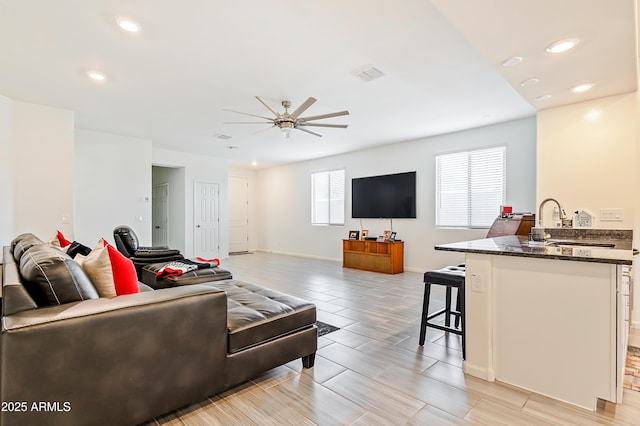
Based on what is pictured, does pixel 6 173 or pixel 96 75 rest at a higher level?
pixel 96 75

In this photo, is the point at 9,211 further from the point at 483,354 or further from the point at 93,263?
the point at 483,354

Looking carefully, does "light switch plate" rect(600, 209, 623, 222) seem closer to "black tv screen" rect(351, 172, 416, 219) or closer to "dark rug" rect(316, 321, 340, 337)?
"dark rug" rect(316, 321, 340, 337)

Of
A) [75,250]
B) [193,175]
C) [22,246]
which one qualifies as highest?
[193,175]

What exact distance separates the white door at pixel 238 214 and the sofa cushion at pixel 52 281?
8.21 meters

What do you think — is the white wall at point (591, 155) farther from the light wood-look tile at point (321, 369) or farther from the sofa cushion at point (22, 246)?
the sofa cushion at point (22, 246)

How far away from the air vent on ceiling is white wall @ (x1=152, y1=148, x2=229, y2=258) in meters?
5.60

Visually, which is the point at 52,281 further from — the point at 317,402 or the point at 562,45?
the point at 562,45

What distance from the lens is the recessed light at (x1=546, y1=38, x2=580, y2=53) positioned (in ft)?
7.04

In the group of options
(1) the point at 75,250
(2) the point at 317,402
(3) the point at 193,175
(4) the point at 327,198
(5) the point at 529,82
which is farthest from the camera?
(4) the point at 327,198

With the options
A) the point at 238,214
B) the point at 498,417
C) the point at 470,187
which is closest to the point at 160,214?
the point at 238,214

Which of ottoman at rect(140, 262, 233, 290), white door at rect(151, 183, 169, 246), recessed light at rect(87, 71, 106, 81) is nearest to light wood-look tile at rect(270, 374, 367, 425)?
ottoman at rect(140, 262, 233, 290)

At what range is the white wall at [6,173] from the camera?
402cm

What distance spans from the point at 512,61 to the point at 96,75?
4061mm

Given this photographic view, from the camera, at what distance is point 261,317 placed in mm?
2096
